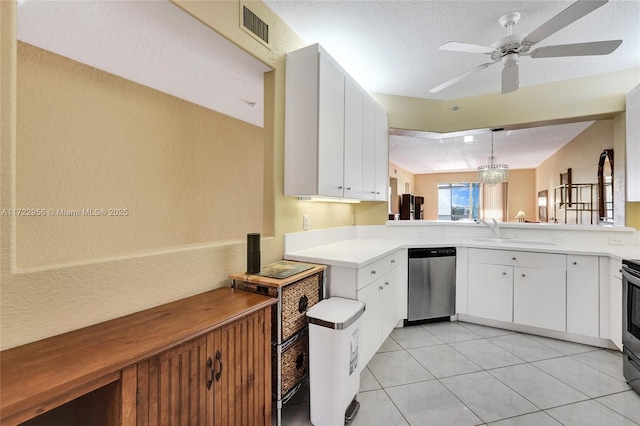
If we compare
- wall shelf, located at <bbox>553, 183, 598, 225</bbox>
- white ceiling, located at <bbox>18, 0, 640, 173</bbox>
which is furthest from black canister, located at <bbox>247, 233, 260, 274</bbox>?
wall shelf, located at <bbox>553, 183, 598, 225</bbox>

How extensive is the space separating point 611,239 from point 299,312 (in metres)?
3.47

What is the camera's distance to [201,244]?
5.72 ft

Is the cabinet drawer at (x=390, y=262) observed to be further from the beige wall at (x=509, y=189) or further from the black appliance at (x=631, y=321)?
the beige wall at (x=509, y=189)

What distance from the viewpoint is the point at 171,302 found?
1.46 meters

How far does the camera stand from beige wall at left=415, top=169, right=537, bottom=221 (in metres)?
8.82

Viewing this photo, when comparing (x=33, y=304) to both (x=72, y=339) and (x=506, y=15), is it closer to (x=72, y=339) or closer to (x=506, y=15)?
(x=72, y=339)

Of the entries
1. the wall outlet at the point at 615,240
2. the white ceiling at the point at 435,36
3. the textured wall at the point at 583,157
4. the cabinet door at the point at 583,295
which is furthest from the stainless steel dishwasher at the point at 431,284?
the textured wall at the point at 583,157

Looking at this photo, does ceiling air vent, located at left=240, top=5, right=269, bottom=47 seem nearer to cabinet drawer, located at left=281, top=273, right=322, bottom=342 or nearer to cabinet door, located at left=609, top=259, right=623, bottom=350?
cabinet drawer, located at left=281, top=273, right=322, bottom=342

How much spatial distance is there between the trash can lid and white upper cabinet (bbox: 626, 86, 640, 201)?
3.11 metres

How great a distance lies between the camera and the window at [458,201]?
9.87 metres

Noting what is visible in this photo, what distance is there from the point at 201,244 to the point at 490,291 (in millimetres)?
2970

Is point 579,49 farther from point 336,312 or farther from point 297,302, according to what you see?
point 297,302

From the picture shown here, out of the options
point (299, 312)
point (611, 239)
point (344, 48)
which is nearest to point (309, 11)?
point (344, 48)

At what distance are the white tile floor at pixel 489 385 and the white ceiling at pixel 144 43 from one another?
2.58m
